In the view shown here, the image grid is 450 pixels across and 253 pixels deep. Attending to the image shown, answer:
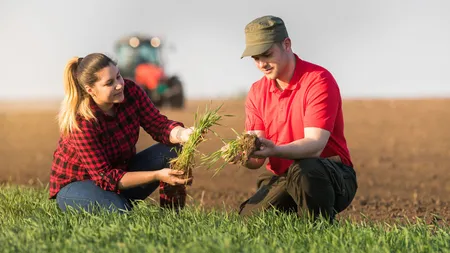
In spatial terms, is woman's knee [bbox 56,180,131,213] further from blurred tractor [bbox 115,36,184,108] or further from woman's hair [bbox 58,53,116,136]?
blurred tractor [bbox 115,36,184,108]

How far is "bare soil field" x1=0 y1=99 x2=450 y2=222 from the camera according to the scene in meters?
7.39

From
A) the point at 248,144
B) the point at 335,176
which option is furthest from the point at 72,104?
the point at 335,176

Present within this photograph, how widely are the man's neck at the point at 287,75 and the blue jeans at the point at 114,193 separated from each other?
91 cm

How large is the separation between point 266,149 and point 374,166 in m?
6.33

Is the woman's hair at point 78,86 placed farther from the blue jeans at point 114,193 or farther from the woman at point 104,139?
the blue jeans at point 114,193

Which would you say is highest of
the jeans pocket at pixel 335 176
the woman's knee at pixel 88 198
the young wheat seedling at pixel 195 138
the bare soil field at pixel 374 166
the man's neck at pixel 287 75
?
the man's neck at pixel 287 75

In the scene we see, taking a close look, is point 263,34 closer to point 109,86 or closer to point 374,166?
point 109,86

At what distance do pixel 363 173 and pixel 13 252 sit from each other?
6.64 meters

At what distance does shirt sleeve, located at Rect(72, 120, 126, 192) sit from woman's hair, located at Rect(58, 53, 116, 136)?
0.21 ft

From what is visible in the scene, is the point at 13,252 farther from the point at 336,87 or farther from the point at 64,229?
the point at 336,87

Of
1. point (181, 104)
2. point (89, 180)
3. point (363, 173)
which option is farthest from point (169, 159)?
point (181, 104)

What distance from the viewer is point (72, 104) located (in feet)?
17.4

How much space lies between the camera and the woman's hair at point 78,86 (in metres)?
5.22

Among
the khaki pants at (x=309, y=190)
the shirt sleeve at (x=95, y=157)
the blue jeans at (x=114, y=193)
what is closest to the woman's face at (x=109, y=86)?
the shirt sleeve at (x=95, y=157)
